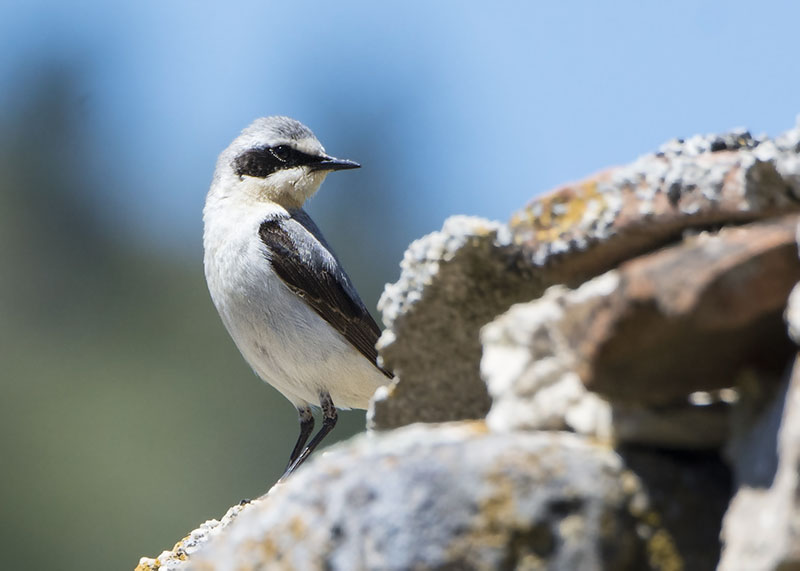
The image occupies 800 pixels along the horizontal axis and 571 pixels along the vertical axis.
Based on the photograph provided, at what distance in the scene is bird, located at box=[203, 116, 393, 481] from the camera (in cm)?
756

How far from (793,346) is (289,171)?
21.2 ft

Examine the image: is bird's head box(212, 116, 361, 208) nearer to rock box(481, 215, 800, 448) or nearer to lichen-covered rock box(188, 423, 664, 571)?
rock box(481, 215, 800, 448)

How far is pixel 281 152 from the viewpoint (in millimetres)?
8500

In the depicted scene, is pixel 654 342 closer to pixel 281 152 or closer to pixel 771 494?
pixel 771 494

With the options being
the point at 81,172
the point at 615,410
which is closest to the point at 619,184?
the point at 615,410

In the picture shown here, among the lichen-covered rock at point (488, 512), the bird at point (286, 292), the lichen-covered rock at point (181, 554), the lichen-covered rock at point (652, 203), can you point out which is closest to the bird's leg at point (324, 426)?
the bird at point (286, 292)

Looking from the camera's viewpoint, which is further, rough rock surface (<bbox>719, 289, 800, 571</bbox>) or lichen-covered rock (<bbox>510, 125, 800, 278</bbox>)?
lichen-covered rock (<bbox>510, 125, 800, 278</bbox>)

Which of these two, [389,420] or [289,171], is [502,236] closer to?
[389,420]

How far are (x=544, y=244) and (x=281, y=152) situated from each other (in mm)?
6156

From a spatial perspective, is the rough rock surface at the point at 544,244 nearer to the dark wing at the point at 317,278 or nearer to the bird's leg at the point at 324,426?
the dark wing at the point at 317,278

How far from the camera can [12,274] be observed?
124 feet

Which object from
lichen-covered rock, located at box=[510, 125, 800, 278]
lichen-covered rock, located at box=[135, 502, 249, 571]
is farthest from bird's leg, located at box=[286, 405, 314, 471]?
lichen-covered rock, located at box=[510, 125, 800, 278]

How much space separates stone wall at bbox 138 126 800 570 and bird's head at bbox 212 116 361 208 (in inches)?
230

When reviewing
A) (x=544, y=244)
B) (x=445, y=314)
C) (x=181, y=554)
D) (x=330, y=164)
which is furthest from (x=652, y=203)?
(x=330, y=164)
